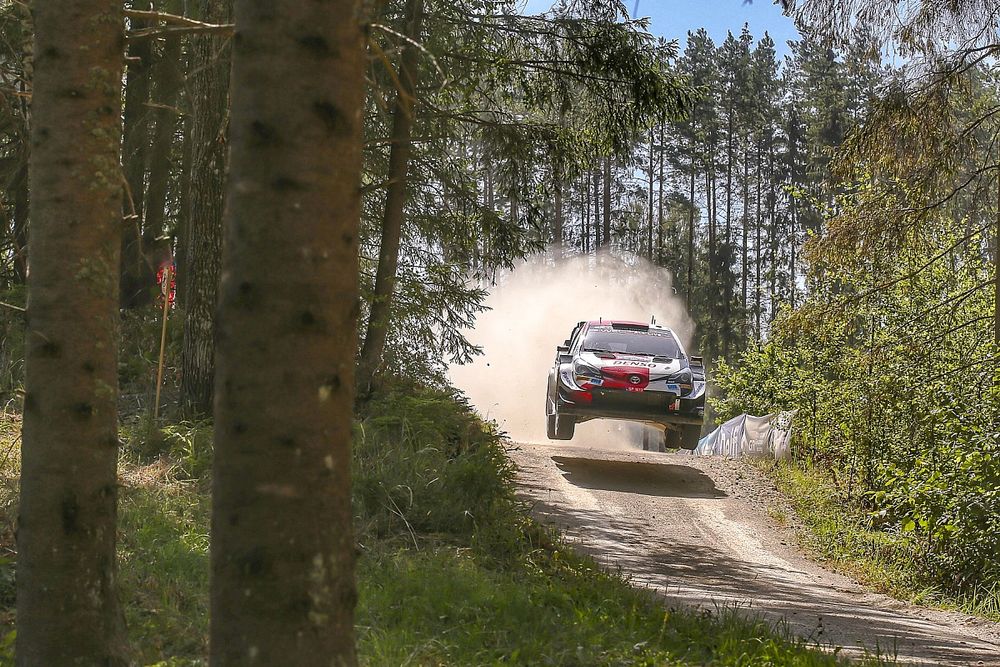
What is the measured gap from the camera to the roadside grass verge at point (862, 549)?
32.3 feet

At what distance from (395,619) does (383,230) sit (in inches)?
284

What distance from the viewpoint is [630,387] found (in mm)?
14648

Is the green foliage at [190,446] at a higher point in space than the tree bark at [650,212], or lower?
lower

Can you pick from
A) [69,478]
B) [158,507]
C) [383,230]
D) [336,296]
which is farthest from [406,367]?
[336,296]

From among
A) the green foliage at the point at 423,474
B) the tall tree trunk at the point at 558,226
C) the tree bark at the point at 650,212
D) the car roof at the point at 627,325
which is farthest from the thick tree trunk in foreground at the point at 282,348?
the tree bark at the point at 650,212

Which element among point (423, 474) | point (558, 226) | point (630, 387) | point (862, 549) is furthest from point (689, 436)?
point (558, 226)

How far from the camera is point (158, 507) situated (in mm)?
7898

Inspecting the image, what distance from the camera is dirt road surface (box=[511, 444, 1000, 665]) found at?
7.92 meters

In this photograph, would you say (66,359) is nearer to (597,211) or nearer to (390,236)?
(390,236)

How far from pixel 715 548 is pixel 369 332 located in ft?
16.4

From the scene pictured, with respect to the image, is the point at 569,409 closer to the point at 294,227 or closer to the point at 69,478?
the point at 69,478

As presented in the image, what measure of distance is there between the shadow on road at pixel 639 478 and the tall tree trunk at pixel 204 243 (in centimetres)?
614

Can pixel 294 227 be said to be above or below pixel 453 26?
below

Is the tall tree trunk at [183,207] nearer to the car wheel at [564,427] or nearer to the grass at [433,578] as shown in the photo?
the grass at [433,578]
